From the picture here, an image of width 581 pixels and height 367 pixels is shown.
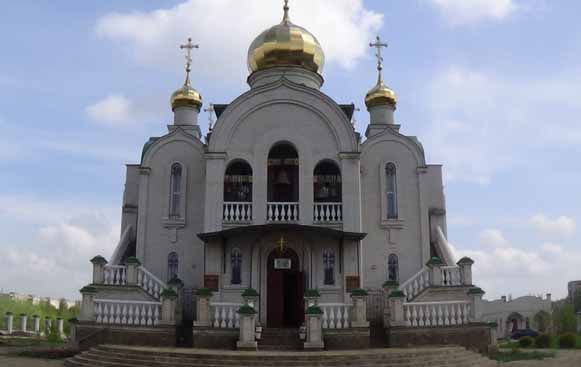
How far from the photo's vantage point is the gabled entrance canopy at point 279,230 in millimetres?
16562

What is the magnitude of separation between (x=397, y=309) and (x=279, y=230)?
4115 millimetres

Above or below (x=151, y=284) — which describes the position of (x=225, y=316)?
below

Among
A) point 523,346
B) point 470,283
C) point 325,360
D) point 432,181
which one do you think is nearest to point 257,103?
point 432,181

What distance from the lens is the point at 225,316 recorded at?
14.5 metres

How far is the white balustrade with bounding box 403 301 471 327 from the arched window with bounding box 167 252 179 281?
767 cm

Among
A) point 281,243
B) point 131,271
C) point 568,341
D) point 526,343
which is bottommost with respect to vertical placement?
point 526,343

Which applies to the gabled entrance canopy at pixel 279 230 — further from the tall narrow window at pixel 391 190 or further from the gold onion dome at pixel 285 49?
the gold onion dome at pixel 285 49

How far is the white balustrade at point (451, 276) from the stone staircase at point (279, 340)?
14.3ft

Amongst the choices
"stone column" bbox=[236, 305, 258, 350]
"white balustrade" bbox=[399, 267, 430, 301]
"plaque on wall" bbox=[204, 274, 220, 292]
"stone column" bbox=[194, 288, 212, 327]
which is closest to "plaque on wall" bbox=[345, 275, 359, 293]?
"white balustrade" bbox=[399, 267, 430, 301]

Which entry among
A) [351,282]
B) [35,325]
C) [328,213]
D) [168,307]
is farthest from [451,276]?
[35,325]

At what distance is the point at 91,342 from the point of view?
14469mm

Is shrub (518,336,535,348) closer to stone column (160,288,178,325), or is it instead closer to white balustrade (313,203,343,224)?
white balustrade (313,203,343,224)

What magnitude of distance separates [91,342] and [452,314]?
28.5 ft

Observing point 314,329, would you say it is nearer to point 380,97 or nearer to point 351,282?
point 351,282
